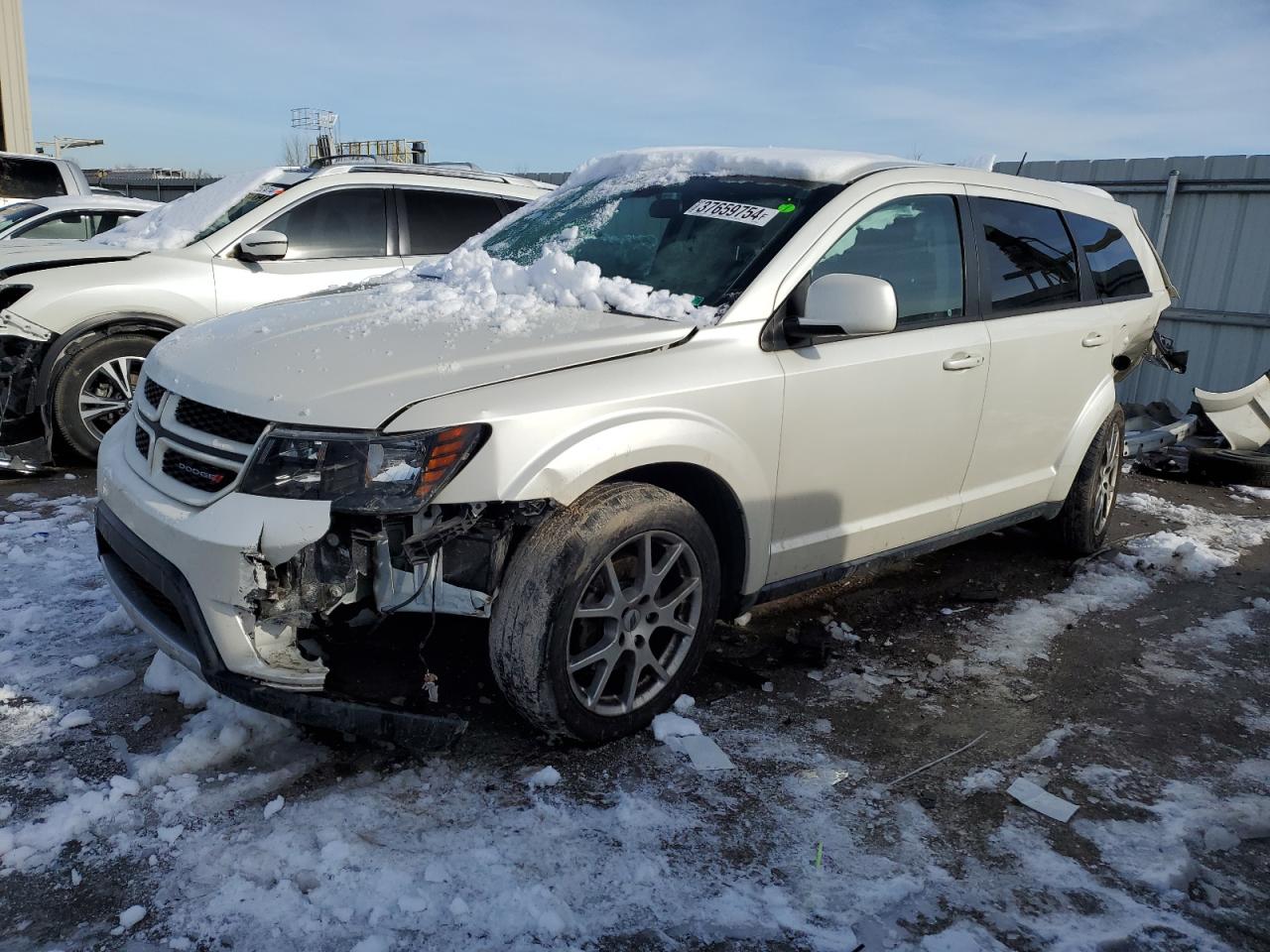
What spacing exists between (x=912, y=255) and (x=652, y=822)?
2.35m

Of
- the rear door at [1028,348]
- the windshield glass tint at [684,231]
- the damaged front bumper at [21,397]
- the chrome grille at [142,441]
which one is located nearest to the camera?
the chrome grille at [142,441]

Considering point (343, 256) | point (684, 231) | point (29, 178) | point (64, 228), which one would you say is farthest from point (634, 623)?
point (29, 178)

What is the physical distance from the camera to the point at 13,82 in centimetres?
2348

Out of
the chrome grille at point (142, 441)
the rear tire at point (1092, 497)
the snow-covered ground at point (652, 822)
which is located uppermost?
the chrome grille at point (142, 441)

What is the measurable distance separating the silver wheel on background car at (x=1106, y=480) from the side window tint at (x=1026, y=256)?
887 mm

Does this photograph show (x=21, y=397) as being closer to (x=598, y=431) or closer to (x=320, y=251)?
(x=320, y=251)

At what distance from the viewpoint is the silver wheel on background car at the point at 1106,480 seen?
4.90 meters

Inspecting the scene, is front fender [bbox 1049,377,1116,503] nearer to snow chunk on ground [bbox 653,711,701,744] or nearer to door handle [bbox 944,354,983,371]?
door handle [bbox 944,354,983,371]

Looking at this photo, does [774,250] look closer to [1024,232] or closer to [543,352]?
[543,352]

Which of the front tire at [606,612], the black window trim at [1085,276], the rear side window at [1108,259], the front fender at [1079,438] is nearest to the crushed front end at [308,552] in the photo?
the front tire at [606,612]

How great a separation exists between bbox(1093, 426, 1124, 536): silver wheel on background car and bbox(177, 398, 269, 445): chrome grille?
13.3 feet

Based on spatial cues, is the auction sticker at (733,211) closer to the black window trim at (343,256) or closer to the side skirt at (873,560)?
the side skirt at (873,560)

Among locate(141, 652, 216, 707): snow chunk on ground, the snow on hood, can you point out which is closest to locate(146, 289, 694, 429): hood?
the snow on hood

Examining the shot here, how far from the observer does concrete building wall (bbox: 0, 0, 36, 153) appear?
23.2m
